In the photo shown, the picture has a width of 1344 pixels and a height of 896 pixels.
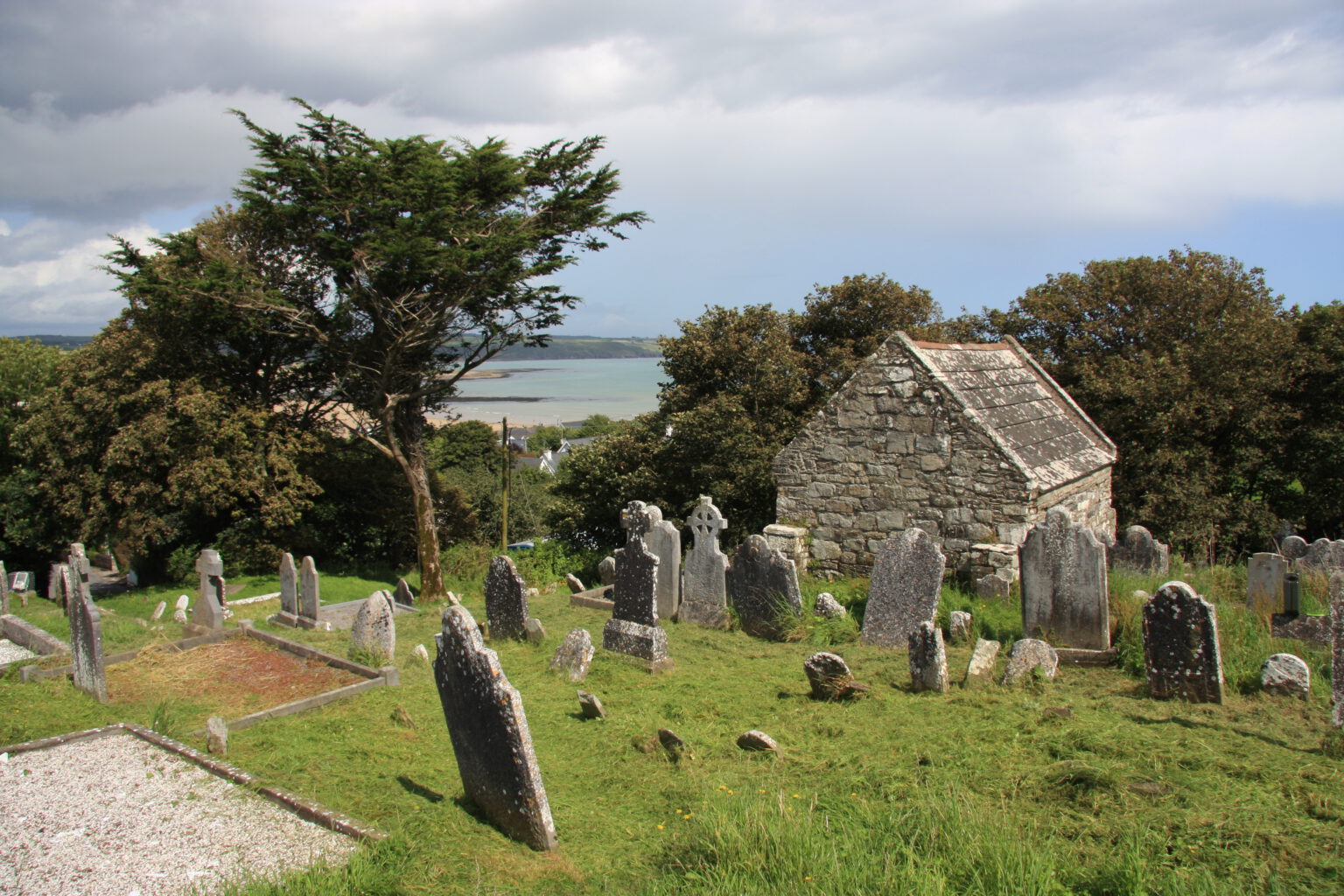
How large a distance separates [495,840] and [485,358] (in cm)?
1845

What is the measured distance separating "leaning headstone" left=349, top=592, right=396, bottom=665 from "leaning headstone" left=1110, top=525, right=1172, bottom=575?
9.44m

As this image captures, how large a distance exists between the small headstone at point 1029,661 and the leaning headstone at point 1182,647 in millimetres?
821

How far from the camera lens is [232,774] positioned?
5680mm

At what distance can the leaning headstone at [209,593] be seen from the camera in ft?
41.5

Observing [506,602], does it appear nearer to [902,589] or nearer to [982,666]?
[902,589]

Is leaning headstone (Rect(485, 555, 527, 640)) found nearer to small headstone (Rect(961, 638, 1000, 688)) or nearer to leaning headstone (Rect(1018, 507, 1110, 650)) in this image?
small headstone (Rect(961, 638, 1000, 688))

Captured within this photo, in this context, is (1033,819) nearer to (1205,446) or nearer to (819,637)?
(819,637)

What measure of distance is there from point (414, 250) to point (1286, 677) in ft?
55.6

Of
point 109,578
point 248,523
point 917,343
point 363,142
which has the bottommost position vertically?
point 109,578

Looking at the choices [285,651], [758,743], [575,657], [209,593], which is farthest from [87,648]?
[758,743]

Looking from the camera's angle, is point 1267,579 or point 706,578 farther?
point 706,578

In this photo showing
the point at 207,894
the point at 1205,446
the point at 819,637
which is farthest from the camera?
the point at 1205,446

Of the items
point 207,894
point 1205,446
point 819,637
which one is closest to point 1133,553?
point 819,637

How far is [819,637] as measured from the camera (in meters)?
9.52
